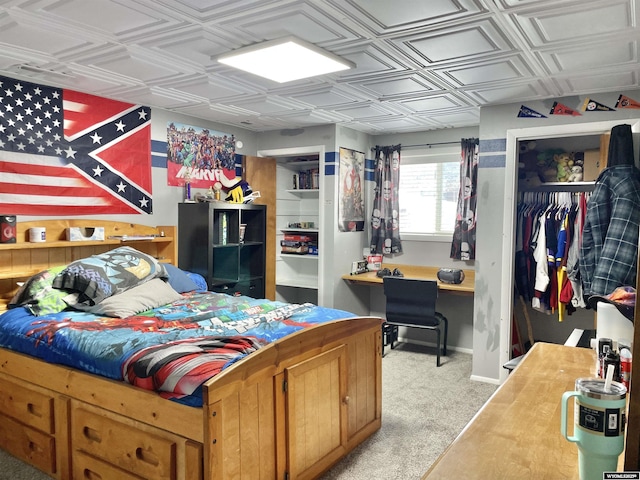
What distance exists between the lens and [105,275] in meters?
3.20

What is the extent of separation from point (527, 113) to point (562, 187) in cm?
92

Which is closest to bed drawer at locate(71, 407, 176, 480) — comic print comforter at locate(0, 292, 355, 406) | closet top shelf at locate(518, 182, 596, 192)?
comic print comforter at locate(0, 292, 355, 406)

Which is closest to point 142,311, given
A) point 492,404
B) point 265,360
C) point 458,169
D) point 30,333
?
point 30,333

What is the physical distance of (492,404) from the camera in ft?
4.91

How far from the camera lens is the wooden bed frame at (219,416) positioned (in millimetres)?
2049

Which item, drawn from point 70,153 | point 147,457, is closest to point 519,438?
point 147,457

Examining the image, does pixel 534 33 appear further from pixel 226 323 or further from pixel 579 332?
pixel 226 323

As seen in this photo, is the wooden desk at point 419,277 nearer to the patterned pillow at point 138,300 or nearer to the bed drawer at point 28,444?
the patterned pillow at point 138,300

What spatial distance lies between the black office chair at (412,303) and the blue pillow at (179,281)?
5.87ft

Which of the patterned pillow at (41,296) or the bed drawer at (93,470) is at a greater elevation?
the patterned pillow at (41,296)

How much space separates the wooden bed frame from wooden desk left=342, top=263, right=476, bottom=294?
5.29 feet

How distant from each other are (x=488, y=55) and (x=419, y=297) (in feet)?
7.69

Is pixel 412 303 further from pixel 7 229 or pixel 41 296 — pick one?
pixel 7 229

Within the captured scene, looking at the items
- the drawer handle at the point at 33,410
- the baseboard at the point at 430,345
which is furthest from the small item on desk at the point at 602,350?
the baseboard at the point at 430,345
